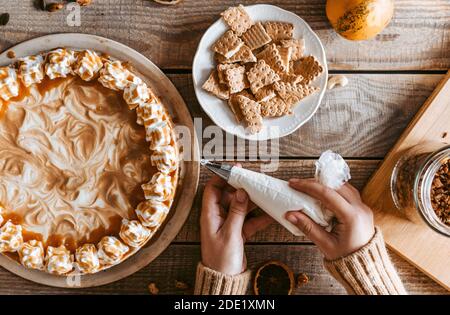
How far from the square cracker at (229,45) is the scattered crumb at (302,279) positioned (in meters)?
0.72

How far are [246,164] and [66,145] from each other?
0.55m

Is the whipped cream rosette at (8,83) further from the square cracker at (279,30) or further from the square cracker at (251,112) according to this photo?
the square cracker at (279,30)

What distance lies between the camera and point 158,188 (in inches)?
53.2

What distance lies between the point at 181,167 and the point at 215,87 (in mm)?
268

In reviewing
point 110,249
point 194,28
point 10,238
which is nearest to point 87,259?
point 110,249

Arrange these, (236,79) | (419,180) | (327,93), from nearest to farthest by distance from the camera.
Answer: (419,180)
(236,79)
(327,93)

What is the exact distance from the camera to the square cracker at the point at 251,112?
1.41 m

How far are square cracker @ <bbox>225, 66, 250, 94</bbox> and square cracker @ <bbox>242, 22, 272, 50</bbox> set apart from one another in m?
0.07

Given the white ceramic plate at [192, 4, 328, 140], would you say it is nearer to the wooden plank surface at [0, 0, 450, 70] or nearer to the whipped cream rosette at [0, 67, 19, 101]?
the wooden plank surface at [0, 0, 450, 70]

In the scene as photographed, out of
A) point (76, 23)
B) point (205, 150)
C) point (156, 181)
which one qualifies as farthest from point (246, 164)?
point (76, 23)

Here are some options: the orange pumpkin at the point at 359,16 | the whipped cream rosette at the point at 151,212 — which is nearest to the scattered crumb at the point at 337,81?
the orange pumpkin at the point at 359,16

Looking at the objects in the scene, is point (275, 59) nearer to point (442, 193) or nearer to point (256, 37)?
point (256, 37)

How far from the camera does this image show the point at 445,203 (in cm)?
133

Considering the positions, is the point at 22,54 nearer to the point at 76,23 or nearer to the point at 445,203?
the point at 76,23
